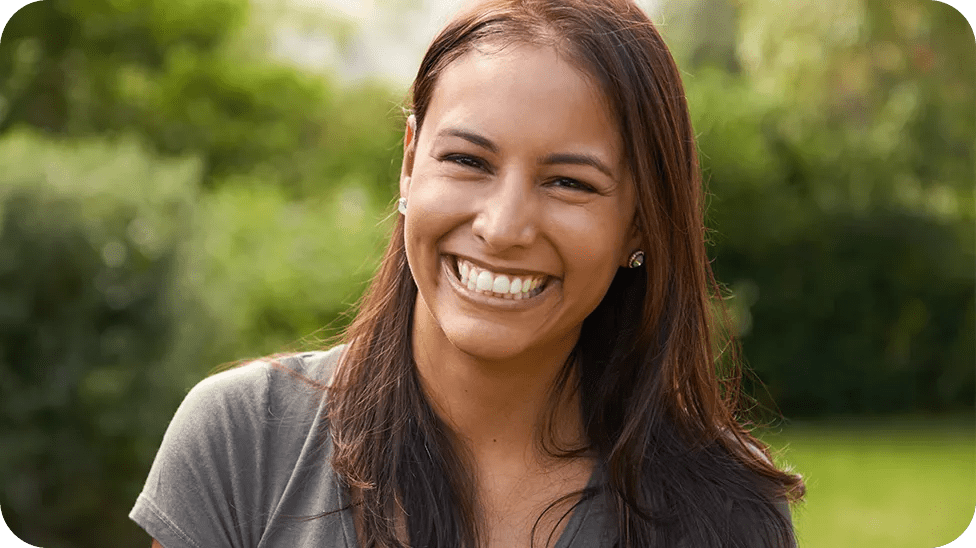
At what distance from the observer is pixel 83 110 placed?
10.8 m

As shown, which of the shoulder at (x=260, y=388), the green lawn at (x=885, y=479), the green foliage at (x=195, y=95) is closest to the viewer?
the shoulder at (x=260, y=388)

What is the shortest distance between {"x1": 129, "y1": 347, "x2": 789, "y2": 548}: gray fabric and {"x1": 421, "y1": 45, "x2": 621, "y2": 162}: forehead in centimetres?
74

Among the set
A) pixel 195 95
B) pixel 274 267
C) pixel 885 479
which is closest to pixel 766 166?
pixel 885 479

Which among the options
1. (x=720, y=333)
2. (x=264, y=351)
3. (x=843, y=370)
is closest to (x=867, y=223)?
(x=843, y=370)

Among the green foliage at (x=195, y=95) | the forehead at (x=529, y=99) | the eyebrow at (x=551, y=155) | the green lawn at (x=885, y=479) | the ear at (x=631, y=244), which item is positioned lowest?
the green lawn at (x=885, y=479)

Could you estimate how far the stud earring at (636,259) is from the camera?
2414mm

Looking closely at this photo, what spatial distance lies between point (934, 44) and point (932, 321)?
11.1 feet

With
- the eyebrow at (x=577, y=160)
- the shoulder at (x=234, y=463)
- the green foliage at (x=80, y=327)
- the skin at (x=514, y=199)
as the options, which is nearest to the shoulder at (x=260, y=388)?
the shoulder at (x=234, y=463)

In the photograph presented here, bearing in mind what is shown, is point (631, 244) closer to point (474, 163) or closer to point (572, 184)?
point (572, 184)

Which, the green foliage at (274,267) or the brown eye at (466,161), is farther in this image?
the green foliage at (274,267)

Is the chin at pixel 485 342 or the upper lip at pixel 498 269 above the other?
the upper lip at pixel 498 269

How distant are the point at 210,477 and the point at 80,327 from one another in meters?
4.26

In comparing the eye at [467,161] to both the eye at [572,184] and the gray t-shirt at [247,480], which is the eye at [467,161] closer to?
the eye at [572,184]

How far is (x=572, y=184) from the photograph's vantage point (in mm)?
2211
